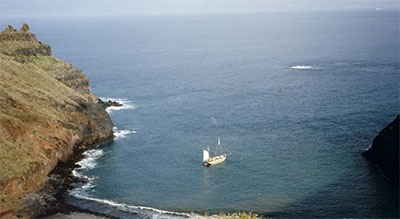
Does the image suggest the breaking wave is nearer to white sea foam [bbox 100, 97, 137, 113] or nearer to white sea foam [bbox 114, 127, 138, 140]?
white sea foam [bbox 114, 127, 138, 140]

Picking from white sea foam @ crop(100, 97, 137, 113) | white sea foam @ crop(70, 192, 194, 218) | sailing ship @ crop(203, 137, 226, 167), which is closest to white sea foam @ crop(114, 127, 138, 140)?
white sea foam @ crop(100, 97, 137, 113)

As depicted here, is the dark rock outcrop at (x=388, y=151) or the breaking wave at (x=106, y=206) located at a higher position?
the dark rock outcrop at (x=388, y=151)

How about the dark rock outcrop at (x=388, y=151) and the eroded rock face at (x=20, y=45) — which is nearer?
the dark rock outcrop at (x=388, y=151)

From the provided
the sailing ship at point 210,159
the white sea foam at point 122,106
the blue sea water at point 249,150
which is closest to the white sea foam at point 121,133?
the blue sea water at point 249,150

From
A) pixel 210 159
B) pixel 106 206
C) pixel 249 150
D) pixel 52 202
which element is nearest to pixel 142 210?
pixel 106 206

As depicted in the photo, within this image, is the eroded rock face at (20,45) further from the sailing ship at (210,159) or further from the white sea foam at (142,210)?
the sailing ship at (210,159)

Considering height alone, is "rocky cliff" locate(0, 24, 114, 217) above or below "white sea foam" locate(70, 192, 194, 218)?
above

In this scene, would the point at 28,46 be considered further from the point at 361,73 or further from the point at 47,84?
the point at 361,73
